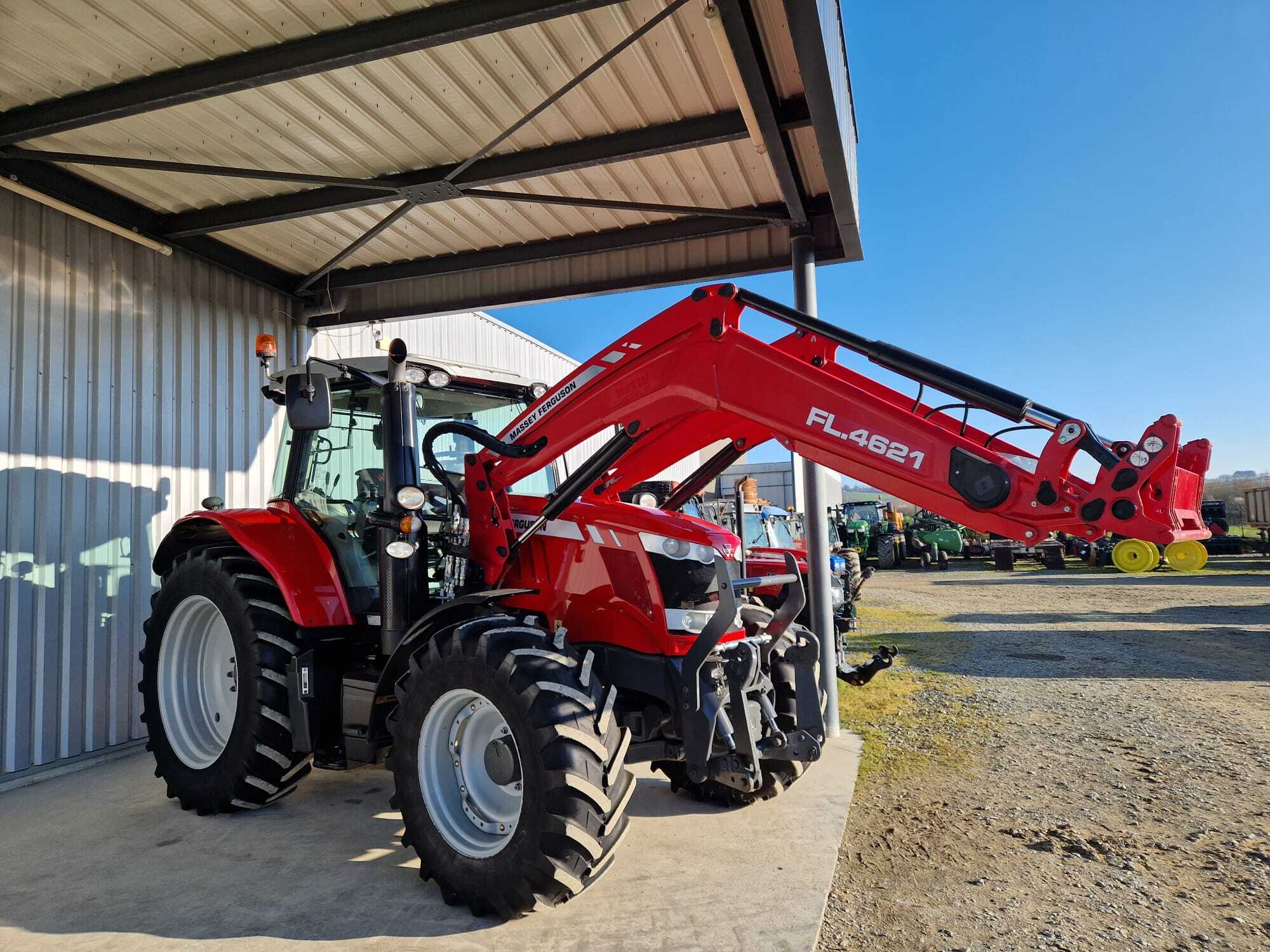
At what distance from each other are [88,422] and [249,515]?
2.18 meters

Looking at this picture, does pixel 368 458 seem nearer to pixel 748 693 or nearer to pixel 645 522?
pixel 645 522

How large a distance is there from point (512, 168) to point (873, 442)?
12.9ft

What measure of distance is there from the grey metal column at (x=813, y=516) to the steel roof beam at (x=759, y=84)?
0.65 meters

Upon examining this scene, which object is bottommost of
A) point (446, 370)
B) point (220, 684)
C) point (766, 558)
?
point (220, 684)

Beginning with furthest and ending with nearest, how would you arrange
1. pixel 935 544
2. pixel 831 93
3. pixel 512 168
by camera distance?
1. pixel 935 544
2. pixel 512 168
3. pixel 831 93

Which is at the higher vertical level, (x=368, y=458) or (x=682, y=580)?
(x=368, y=458)

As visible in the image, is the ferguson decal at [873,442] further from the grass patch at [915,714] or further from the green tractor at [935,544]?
the green tractor at [935,544]

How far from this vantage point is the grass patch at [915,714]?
19.4 ft

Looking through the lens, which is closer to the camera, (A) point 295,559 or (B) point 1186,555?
(B) point 1186,555

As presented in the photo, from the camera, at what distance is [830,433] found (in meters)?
3.32

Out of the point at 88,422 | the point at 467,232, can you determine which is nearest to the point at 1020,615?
the point at 467,232

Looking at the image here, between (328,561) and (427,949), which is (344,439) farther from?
(427,949)

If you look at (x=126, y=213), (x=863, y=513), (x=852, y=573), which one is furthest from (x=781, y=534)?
(x=863, y=513)

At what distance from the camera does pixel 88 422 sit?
618 centimetres
